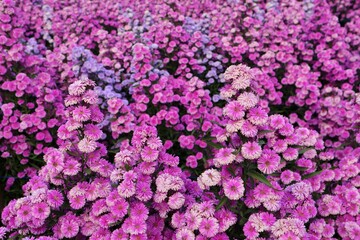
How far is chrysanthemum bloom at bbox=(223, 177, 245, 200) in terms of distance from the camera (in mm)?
2236

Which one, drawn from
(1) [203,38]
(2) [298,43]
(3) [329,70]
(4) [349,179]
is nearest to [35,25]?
(1) [203,38]

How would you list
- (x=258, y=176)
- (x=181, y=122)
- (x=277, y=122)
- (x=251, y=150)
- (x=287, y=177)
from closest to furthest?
(x=251, y=150)
(x=258, y=176)
(x=277, y=122)
(x=287, y=177)
(x=181, y=122)

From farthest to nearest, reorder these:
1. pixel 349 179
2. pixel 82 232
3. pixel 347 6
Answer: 1. pixel 347 6
2. pixel 349 179
3. pixel 82 232

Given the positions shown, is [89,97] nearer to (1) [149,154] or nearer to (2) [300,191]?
(1) [149,154]

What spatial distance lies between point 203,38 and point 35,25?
3174 millimetres

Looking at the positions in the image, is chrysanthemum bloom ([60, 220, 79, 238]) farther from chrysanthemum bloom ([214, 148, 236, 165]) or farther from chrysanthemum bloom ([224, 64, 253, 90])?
chrysanthemum bloom ([224, 64, 253, 90])

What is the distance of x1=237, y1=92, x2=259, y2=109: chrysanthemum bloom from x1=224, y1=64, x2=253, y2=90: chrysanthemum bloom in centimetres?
5

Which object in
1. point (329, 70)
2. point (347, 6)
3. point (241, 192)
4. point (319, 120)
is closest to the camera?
point (241, 192)

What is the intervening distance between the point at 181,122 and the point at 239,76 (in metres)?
2.00

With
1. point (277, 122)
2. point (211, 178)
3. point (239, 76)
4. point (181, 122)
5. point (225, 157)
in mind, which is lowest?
point (181, 122)

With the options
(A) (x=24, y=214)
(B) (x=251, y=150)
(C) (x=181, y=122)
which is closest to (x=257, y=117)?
(B) (x=251, y=150)

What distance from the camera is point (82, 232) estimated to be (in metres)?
2.49

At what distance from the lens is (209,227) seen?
2244 mm

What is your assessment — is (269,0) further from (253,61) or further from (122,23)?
(122,23)
